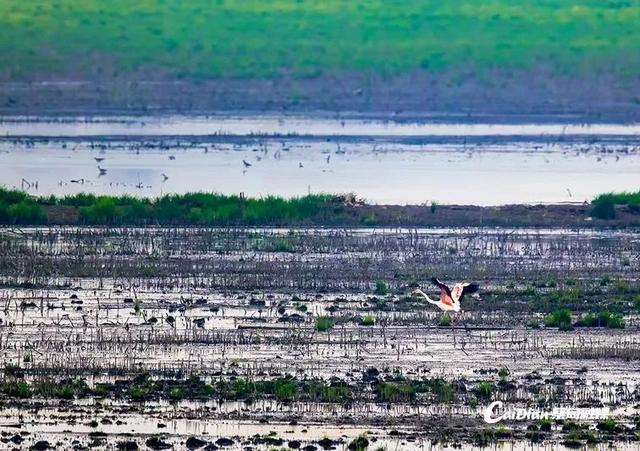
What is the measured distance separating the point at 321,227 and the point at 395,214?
1.46 meters

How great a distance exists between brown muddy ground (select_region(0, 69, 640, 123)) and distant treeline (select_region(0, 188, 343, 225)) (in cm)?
1732

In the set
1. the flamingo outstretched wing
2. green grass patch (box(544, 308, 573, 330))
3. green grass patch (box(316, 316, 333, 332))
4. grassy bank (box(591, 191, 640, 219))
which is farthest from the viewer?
grassy bank (box(591, 191, 640, 219))

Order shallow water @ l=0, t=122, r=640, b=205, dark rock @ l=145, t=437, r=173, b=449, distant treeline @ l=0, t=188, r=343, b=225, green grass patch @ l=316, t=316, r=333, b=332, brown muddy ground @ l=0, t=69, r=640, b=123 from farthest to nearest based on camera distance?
brown muddy ground @ l=0, t=69, r=640, b=123 → shallow water @ l=0, t=122, r=640, b=205 → distant treeline @ l=0, t=188, r=343, b=225 → green grass patch @ l=316, t=316, r=333, b=332 → dark rock @ l=145, t=437, r=173, b=449

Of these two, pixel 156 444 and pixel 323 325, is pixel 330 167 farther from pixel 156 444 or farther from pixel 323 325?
pixel 156 444

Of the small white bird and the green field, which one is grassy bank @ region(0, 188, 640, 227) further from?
the green field

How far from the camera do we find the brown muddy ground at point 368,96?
4294 centimetres

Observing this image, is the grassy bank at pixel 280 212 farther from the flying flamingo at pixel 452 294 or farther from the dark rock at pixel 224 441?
the dark rock at pixel 224 441

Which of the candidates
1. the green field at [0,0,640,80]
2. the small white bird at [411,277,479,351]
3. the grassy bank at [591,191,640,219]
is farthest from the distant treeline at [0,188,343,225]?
the green field at [0,0,640,80]

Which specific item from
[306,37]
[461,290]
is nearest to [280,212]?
[461,290]

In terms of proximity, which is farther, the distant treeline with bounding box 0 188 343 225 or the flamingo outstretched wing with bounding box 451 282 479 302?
the distant treeline with bounding box 0 188 343 225

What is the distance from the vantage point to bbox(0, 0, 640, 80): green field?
4931 centimetres

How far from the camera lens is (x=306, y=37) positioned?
53250 mm

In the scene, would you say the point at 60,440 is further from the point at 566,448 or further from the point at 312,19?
the point at 312,19

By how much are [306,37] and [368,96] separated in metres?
8.16
